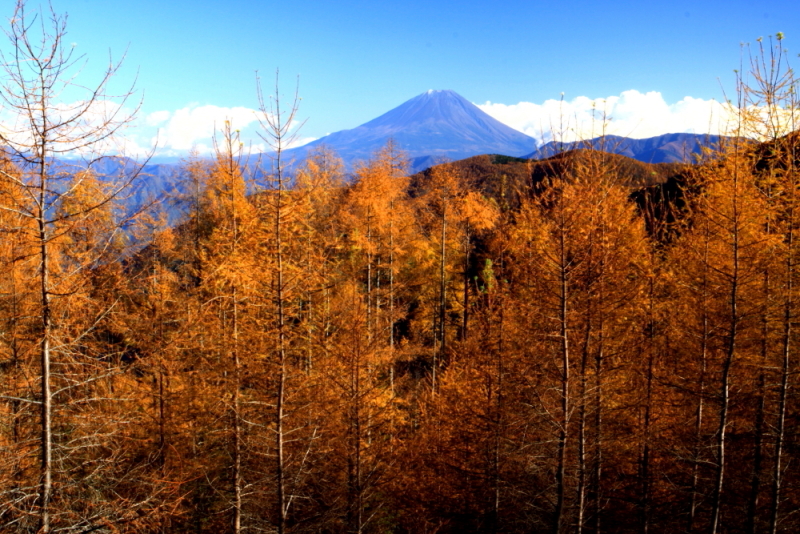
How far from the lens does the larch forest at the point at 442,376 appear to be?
602 cm

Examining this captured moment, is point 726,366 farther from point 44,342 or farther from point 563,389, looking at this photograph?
point 44,342

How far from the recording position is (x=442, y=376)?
16.5 metres

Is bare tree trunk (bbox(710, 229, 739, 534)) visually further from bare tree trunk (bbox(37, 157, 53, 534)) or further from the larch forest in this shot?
bare tree trunk (bbox(37, 157, 53, 534))

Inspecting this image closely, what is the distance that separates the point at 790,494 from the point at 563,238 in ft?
32.1

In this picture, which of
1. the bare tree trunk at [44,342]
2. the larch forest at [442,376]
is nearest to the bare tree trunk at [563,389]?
the larch forest at [442,376]

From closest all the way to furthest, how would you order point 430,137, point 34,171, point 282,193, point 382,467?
point 34,171 < point 282,193 < point 382,467 < point 430,137

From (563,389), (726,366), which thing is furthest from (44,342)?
(726,366)

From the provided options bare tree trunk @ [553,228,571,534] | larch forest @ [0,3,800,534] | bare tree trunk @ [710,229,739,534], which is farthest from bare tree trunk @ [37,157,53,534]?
bare tree trunk @ [710,229,739,534]

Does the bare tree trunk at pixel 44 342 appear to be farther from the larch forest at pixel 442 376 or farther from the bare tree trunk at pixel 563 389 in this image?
the bare tree trunk at pixel 563 389

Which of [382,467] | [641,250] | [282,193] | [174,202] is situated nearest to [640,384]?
[641,250]

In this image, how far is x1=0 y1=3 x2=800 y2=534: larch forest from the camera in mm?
6016

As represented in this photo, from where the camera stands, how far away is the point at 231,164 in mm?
9719

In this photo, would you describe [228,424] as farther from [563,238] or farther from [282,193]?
[563,238]

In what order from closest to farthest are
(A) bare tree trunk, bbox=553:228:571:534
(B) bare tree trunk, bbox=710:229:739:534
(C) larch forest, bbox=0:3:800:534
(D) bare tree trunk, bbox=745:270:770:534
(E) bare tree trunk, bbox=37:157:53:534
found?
(E) bare tree trunk, bbox=37:157:53:534, (C) larch forest, bbox=0:3:800:534, (A) bare tree trunk, bbox=553:228:571:534, (B) bare tree trunk, bbox=710:229:739:534, (D) bare tree trunk, bbox=745:270:770:534
